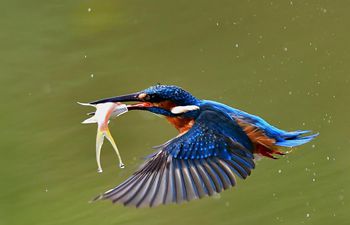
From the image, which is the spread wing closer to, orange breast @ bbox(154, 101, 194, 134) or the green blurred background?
orange breast @ bbox(154, 101, 194, 134)

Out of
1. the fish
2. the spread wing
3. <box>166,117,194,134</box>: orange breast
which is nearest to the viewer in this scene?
the spread wing

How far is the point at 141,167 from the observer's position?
5.99 feet

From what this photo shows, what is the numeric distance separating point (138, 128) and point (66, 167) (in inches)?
12.8

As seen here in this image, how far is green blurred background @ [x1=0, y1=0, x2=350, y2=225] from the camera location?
295 cm

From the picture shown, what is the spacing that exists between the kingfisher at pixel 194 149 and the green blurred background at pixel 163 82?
90 cm

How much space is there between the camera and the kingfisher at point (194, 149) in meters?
1.78

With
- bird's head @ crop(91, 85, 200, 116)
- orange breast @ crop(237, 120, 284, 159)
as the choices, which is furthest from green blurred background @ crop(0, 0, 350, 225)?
bird's head @ crop(91, 85, 200, 116)

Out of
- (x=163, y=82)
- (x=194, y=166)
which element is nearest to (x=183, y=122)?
(x=194, y=166)

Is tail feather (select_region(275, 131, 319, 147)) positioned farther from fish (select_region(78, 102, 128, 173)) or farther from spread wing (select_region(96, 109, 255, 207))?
fish (select_region(78, 102, 128, 173))

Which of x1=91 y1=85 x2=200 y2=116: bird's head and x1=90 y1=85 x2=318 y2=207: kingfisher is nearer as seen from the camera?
x1=90 y1=85 x2=318 y2=207: kingfisher

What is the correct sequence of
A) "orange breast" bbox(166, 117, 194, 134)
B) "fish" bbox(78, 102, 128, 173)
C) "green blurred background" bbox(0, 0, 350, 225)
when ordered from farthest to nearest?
"green blurred background" bbox(0, 0, 350, 225) → "orange breast" bbox(166, 117, 194, 134) → "fish" bbox(78, 102, 128, 173)

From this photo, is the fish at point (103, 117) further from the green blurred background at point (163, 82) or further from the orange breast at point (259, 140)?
the green blurred background at point (163, 82)

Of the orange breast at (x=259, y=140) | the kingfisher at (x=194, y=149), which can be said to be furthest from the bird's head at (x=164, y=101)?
the orange breast at (x=259, y=140)

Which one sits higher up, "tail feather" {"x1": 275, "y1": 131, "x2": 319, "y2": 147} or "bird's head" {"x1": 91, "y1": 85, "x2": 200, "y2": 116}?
"bird's head" {"x1": 91, "y1": 85, "x2": 200, "y2": 116}
